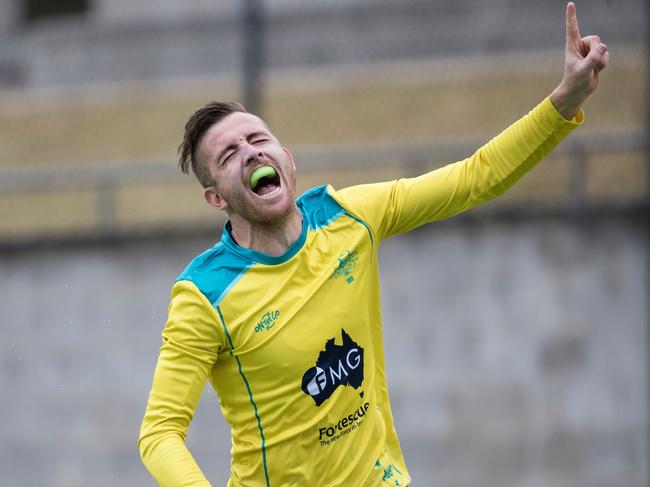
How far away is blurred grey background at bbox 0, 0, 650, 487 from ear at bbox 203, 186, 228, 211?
3407mm

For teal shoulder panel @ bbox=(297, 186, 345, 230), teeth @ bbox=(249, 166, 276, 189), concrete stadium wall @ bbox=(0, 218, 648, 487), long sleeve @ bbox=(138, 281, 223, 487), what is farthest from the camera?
concrete stadium wall @ bbox=(0, 218, 648, 487)

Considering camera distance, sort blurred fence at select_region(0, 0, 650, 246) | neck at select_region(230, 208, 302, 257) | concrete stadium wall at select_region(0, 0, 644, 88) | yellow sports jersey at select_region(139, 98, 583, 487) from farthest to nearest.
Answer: concrete stadium wall at select_region(0, 0, 644, 88)
blurred fence at select_region(0, 0, 650, 246)
neck at select_region(230, 208, 302, 257)
yellow sports jersey at select_region(139, 98, 583, 487)

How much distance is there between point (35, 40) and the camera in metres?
8.43

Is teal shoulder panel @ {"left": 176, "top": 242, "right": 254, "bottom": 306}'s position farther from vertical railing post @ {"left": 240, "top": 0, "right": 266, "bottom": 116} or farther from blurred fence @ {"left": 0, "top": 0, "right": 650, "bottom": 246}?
vertical railing post @ {"left": 240, "top": 0, "right": 266, "bottom": 116}

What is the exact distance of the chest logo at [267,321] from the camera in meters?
3.68

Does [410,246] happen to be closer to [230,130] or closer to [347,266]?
[347,266]

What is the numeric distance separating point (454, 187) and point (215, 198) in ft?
2.69

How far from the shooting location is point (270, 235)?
12.5ft

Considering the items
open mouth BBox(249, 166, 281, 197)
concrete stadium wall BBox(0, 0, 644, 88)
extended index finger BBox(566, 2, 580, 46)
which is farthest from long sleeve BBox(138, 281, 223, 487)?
concrete stadium wall BBox(0, 0, 644, 88)

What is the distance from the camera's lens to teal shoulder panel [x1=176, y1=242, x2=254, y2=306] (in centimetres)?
365

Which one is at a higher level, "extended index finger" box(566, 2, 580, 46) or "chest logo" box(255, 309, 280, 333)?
"extended index finger" box(566, 2, 580, 46)

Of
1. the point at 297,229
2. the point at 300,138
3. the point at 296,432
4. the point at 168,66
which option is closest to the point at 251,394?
the point at 296,432

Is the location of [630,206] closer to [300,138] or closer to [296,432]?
[300,138]

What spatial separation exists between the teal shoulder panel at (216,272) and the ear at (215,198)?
135 millimetres
